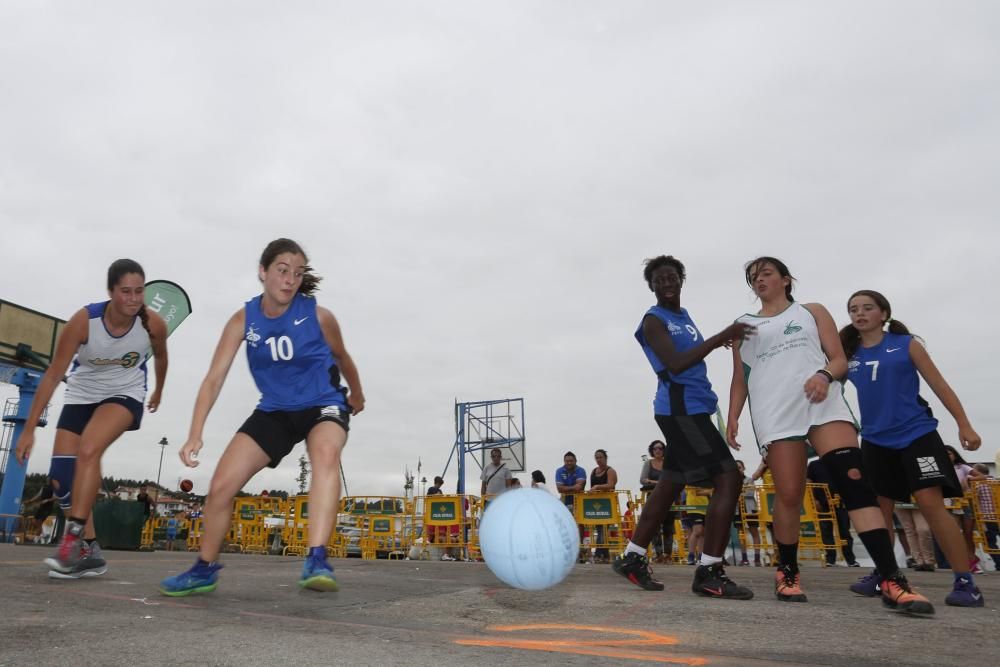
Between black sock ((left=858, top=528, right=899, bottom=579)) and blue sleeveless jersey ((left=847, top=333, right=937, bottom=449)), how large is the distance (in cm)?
83

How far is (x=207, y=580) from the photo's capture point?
3533 millimetres

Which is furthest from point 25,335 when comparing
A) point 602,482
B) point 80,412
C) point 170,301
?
point 80,412

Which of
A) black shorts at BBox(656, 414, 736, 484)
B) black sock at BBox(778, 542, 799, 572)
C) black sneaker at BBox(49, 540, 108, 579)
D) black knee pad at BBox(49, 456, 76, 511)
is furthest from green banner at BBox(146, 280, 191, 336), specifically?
black sock at BBox(778, 542, 799, 572)

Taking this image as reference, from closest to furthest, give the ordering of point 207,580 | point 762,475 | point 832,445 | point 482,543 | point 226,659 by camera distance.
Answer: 1. point 226,659
2. point 207,580
3. point 832,445
4. point 482,543
5. point 762,475

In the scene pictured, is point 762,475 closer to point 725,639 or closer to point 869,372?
point 869,372

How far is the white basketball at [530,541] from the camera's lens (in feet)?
12.7

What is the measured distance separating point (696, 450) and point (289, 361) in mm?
2673

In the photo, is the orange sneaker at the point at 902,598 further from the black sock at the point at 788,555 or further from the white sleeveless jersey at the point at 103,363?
the white sleeveless jersey at the point at 103,363

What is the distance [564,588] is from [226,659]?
9.56ft

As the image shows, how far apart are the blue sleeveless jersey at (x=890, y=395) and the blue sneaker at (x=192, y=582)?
406 centimetres

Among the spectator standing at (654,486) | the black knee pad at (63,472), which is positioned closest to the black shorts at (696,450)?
the black knee pad at (63,472)

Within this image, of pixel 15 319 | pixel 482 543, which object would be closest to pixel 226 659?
pixel 482 543

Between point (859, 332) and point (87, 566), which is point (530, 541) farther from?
point (87, 566)

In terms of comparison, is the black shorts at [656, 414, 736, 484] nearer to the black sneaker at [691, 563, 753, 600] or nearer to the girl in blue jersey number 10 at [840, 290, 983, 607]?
the black sneaker at [691, 563, 753, 600]
